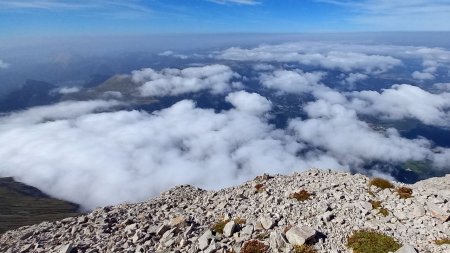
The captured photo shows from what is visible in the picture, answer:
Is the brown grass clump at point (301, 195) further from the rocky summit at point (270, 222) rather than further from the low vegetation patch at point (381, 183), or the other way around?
the low vegetation patch at point (381, 183)

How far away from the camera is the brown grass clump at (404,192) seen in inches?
1300

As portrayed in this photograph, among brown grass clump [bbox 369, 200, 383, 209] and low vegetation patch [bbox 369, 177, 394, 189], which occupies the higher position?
brown grass clump [bbox 369, 200, 383, 209]

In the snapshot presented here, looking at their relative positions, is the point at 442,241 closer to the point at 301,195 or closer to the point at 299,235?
the point at 299,235

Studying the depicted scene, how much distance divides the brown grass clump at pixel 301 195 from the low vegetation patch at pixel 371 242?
7.05 meters

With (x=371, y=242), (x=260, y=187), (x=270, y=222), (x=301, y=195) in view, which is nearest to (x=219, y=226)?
(x=270, y=222)

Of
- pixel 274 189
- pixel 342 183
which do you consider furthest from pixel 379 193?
pixel 274 189

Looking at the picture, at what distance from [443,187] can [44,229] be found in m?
36.9

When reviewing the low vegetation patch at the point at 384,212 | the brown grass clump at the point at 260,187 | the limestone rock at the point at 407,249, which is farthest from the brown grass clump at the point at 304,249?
A: the brown grass clump at the point at 260,187

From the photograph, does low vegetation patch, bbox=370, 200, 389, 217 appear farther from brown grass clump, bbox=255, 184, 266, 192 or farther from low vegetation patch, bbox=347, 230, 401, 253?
brown grass clump, bbox=255, 184, 266, 192

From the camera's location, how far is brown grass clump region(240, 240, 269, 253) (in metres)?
25.8

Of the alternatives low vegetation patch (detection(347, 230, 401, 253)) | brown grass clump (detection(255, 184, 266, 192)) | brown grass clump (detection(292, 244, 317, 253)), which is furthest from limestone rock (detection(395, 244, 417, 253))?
brown grass clump (detection(255, 184, 266, 192))

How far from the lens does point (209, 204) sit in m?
37.9

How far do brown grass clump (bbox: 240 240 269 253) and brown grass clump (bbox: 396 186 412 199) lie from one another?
46.1 ft

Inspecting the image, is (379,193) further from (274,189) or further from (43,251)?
(43,251)
